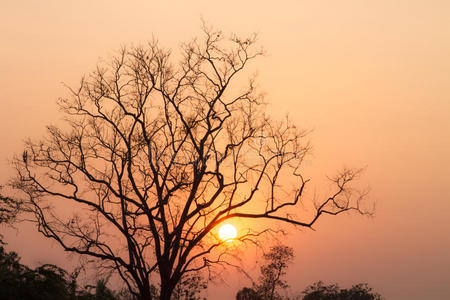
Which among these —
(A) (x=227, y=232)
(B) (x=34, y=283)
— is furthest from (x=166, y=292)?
(B) (x=34, y=283)

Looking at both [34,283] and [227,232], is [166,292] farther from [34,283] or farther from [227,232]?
[34,283]

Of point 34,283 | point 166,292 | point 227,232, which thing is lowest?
point 34,283

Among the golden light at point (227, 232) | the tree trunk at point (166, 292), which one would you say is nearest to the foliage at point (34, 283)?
the tree trunk at point (166, 292)

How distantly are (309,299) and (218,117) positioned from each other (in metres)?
20.5

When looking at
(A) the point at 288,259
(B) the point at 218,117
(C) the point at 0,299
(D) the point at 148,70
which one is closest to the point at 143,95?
(D) the point at 148,70

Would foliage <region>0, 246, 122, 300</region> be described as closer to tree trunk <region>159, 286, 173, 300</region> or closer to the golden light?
tree trunk <region>159, 286, 173, 300</region>

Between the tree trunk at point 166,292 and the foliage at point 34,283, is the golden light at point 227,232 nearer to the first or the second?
the tree trunk at point 166,292

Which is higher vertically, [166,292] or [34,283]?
[166,292]

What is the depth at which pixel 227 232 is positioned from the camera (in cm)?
2666

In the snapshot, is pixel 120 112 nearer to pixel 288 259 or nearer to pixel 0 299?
pixel 0 299

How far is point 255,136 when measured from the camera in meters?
26.2

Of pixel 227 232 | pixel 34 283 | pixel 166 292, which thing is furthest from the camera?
pixel 227 232

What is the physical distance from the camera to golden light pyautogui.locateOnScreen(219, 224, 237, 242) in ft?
86.7

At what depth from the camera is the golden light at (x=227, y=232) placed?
26.4m
